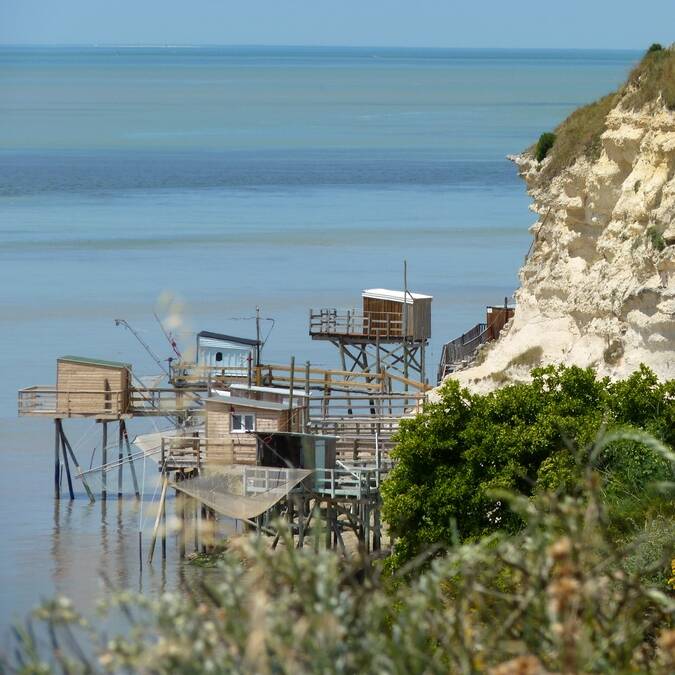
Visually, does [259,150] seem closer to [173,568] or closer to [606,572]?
[173,568]

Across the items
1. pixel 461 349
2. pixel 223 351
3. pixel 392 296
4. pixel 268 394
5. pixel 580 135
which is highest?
pixel 580 135

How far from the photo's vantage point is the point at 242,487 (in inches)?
1380

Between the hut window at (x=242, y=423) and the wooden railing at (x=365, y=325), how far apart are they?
1287 centimetres

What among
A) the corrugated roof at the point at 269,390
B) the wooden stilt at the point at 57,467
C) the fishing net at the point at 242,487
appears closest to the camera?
the fishing net at the point at 242,487

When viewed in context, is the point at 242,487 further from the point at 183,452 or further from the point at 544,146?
the point at 544,146

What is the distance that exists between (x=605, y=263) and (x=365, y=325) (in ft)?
42.1

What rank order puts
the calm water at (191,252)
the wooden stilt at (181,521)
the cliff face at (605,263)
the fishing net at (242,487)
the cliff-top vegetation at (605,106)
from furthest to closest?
the calm water at (191,252) → the cliff-top vegetation at (605,106) → the wooden stilt at (181,521) → the cliff face at (605,263) → the fishing net at (242,487)

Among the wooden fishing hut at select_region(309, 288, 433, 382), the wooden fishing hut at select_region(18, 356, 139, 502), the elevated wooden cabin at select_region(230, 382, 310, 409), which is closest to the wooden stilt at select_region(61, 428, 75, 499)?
the wooden fishing hut at select_region(18, 356, 139, 502)

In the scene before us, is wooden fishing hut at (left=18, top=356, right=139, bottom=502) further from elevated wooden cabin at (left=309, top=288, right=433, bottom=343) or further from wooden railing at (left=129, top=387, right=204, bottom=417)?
elevated wooden cabin at (left=309, top=288, right=433, bottom=343)

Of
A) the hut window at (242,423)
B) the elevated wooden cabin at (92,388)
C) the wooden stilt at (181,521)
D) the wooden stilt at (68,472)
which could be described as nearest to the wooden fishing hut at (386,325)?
the elevated wooden cabin at (92,388)

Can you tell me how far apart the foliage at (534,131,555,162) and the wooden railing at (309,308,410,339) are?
7.35 meters

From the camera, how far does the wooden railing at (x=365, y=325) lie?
165ft

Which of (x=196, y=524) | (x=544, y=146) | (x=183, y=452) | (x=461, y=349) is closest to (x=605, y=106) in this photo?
(x=544, y=146)

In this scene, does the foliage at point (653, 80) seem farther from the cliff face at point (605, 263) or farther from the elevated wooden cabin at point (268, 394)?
the elevated wooden cabin at point (268, 394)
